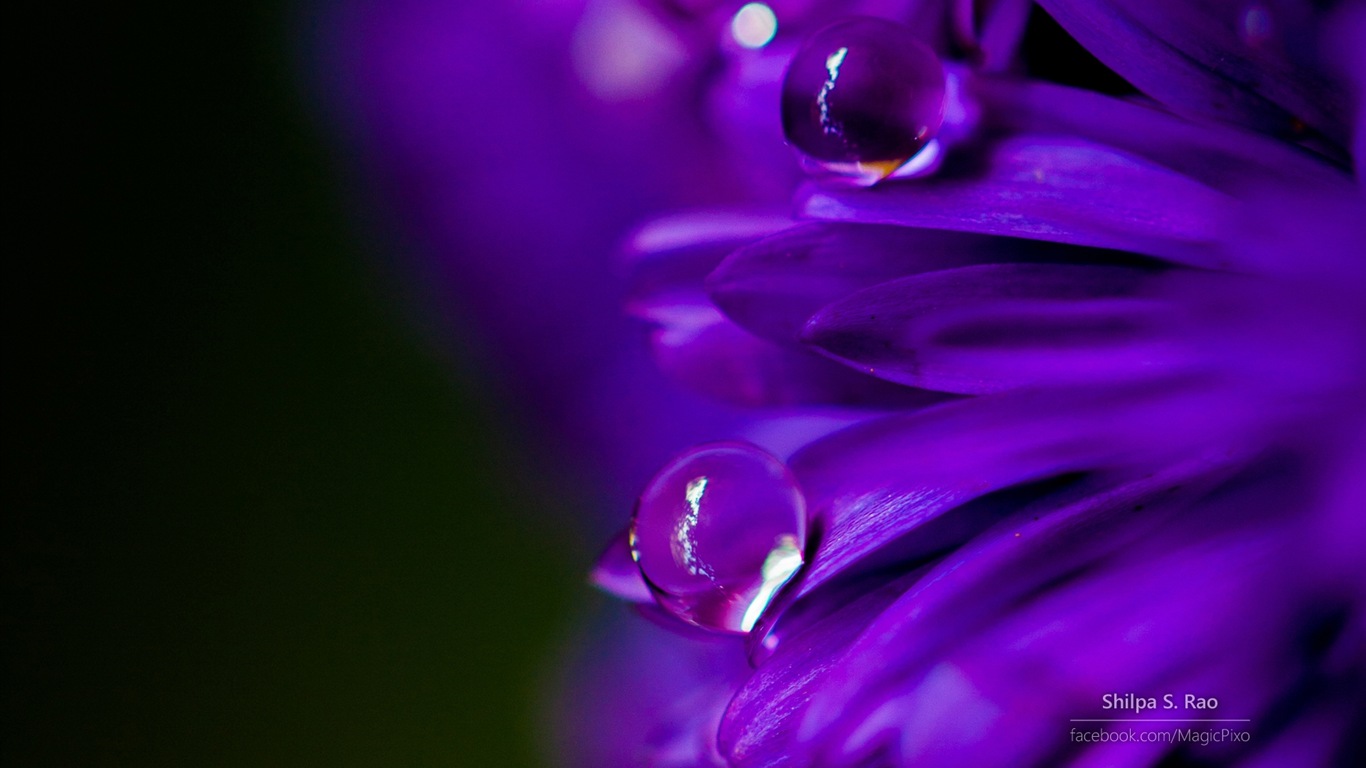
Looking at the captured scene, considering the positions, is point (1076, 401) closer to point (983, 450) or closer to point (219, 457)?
point (983, 450)

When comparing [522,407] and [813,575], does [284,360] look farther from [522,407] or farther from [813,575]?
[813,575]

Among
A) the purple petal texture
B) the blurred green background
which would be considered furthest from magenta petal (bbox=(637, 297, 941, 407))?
the blurred green background

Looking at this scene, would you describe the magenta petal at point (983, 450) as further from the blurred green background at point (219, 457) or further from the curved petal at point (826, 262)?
the blurred green background at point (219, 457)

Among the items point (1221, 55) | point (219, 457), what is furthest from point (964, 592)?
point (219, 457)

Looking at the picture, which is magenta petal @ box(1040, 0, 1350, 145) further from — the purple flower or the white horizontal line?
the white horizontal line

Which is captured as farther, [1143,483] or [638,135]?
[638,135]

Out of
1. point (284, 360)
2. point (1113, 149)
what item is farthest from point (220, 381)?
point (1113, 149)

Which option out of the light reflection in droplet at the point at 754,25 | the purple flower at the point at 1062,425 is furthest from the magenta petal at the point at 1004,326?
the light reflection in droplet at the point at 754,25
